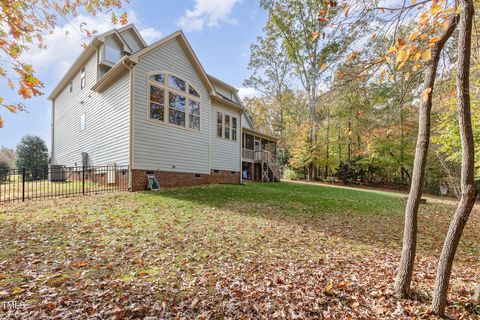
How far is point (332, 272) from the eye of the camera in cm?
369

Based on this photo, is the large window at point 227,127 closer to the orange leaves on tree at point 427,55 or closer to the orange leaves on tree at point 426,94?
the orange leaves on tree at point 426,94

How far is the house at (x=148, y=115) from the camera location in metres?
9.70

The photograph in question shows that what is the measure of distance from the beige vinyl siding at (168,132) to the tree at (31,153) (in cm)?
1862

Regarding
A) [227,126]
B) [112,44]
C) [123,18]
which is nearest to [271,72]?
[227,126]

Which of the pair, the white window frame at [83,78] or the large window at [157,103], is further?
the white window frame at [83,78]

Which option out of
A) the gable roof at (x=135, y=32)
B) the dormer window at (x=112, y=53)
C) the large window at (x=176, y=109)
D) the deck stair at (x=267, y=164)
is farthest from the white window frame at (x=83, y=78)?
the deck stair at (x=267, y=164)

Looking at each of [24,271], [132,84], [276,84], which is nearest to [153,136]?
[132,84]

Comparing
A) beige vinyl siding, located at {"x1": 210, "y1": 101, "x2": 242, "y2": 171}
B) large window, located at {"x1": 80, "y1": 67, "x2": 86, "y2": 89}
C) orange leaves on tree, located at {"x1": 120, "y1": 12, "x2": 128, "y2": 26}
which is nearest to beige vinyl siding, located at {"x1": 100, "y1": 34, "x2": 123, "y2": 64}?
large window, located at {"x1": 80, "y1": 67, "x2": 86, "y2": 89}

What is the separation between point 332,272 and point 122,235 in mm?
4145

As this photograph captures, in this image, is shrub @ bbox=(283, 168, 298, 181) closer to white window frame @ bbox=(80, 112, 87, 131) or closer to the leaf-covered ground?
the leaf-covered ground

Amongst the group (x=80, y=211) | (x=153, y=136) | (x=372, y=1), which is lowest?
(x=80, y=211)

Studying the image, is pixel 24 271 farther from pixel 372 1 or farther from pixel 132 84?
pixel 132 84

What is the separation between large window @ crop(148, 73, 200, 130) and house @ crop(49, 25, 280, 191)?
44mm

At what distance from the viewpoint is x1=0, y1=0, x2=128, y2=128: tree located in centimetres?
332
